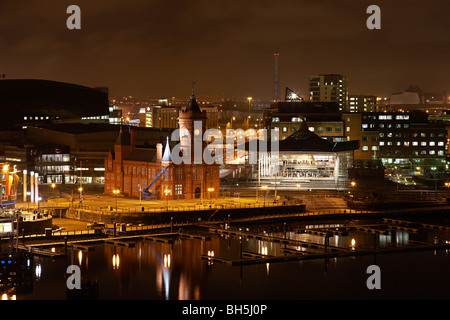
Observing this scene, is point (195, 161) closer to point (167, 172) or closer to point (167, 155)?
point (167, 155)

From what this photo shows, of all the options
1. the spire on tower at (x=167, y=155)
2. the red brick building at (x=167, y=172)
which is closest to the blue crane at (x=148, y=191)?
the red brick building at (x=167, y=172)

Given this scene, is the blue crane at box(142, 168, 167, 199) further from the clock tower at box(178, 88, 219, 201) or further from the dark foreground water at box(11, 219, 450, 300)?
the dark foreground water at box(11, 219, 450, 300)

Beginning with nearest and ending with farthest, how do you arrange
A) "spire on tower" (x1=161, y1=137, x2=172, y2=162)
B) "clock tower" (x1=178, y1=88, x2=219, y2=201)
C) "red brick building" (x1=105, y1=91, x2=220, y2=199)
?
"spire on tower" (x1=161, y1=137, x2=172, y2=162) < "red brick building" (x1=105, y1=91, x2=220, y2=199) < "clock tower" (x1=178, y1=88, x2=219, y2=201)

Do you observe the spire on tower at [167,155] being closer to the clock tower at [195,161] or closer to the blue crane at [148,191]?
the blue crane at [148,191]

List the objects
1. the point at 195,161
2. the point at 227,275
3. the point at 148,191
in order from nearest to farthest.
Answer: the point at 227,275, the point at 148,191, the point at 195,161

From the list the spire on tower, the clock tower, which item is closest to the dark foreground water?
the spire on tower

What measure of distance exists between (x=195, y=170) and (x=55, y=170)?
28.2m

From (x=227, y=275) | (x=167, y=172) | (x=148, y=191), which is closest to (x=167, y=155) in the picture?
(x=167, y=172)

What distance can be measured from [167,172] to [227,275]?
2736 cm

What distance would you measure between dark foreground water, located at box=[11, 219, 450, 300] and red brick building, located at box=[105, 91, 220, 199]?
53.2 feet

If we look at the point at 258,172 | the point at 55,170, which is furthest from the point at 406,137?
the point at 55,170

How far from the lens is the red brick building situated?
275 ft

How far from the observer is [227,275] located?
57.6 meters
